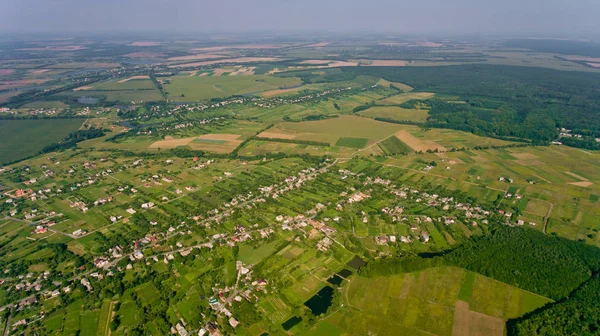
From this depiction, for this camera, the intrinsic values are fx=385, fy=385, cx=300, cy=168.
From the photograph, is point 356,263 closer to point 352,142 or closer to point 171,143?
point 352,142

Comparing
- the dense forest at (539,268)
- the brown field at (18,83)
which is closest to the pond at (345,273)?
the dense forest at (539,268)

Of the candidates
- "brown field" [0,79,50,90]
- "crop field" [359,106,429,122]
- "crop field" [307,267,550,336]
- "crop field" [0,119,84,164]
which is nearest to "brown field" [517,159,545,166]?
"crop field" [359,106,429,122]

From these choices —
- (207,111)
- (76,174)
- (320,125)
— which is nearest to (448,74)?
(320,125)

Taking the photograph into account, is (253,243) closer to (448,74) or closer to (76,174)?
(76,174)

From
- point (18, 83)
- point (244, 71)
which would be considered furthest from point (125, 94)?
point (244, 71)

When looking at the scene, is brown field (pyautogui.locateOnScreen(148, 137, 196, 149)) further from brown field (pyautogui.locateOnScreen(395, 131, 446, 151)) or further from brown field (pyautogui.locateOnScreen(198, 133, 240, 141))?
brown field (pyautogui.locateOnScreen(395, 131, 446, 151))

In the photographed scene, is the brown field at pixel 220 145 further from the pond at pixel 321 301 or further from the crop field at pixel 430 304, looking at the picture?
the crop field at pixel 430 304
